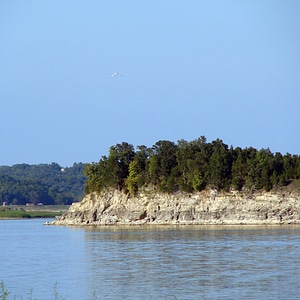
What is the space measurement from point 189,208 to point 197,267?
58.3 metres

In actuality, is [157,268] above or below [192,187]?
below

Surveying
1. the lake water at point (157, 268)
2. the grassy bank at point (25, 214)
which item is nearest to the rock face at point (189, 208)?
the lake water at point (157, 268)

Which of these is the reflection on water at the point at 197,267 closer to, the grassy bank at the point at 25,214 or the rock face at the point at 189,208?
the rock face at the point at 189,208

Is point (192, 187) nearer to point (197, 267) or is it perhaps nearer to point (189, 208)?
point (189, 208)

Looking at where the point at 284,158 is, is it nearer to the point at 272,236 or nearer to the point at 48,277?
the point at 272,236

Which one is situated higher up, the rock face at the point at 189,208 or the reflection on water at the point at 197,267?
the rock face at the point at 189,208

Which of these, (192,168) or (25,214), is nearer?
(192,168)

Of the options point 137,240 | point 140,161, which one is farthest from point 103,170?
point 137,240

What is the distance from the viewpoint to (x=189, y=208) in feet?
336

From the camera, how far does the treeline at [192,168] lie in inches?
3986

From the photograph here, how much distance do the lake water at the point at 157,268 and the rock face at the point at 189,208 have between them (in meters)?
28.1

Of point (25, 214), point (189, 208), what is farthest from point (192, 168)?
point (25, 214)

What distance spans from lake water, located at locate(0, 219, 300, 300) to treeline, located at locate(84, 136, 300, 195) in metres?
32.9

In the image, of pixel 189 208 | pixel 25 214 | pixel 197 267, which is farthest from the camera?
pixel 25 214
